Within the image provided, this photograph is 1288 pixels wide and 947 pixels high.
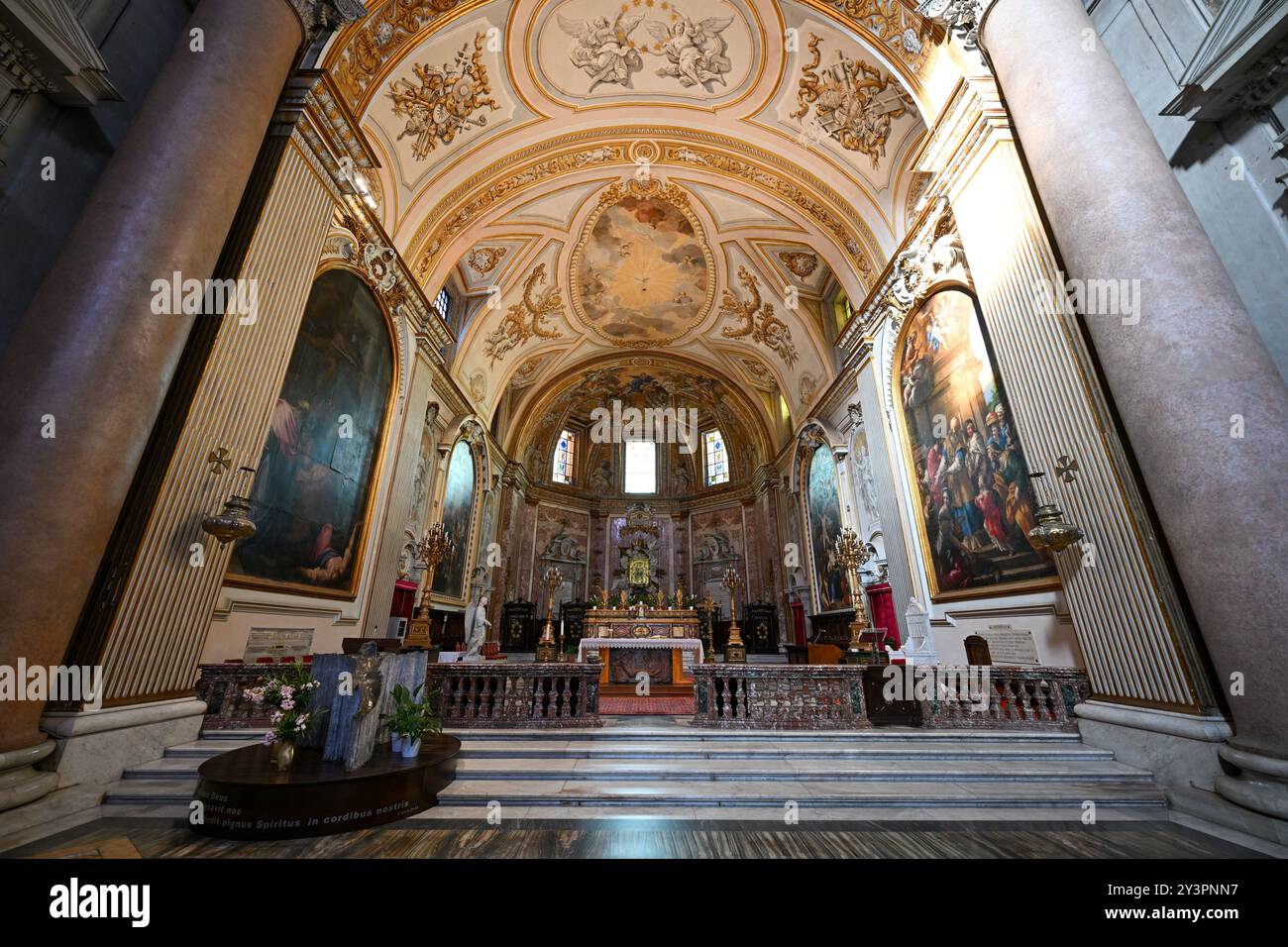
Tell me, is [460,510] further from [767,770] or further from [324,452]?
[767,770]

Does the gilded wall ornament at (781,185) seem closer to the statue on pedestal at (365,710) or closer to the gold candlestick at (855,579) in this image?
the gold candlestick at (855,579)

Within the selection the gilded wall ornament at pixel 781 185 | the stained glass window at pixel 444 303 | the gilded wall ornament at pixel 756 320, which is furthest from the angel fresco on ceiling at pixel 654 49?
the stained glass window at pixel 444 303

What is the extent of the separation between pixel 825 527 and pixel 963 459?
20.8 feet

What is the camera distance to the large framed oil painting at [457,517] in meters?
11.8

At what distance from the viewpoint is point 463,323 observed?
13.3m

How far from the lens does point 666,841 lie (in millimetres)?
2705

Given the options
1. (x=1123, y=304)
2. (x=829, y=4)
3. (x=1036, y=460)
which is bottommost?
(x=1036, y=460)
